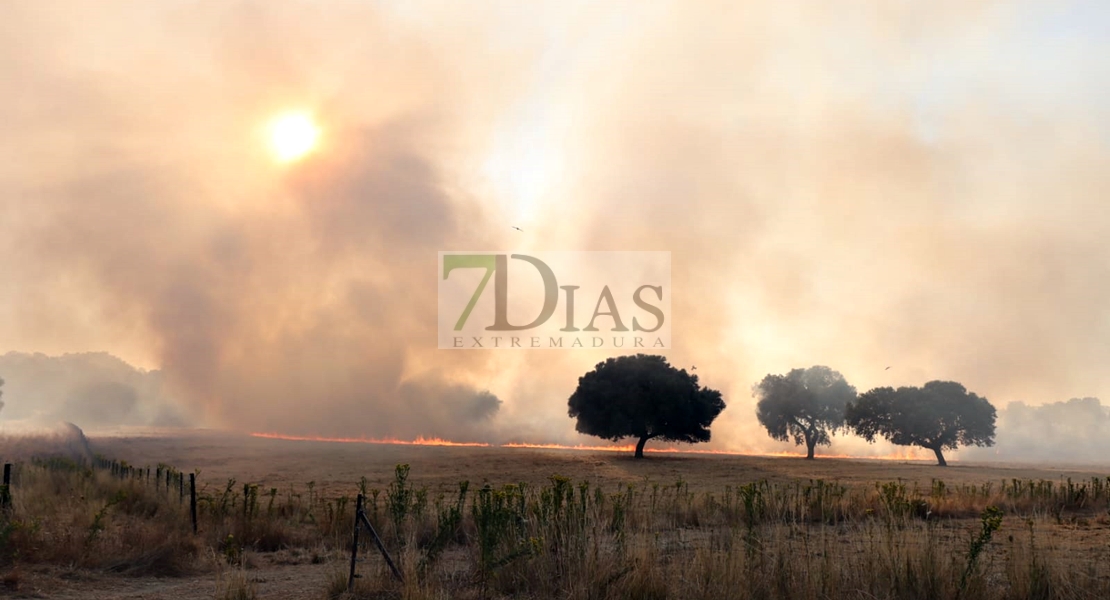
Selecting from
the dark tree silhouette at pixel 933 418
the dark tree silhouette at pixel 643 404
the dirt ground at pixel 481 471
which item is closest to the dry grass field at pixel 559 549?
the dirt ground at pixel 481 471

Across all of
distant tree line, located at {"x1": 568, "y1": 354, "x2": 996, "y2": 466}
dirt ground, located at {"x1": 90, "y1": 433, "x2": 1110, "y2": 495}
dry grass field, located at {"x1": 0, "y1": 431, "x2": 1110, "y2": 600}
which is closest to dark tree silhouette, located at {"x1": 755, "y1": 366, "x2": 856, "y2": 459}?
distant tree line, located at {"x1": 568, "y1": 354, "x2": 996, "y2": 466}

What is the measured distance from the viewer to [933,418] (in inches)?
2761

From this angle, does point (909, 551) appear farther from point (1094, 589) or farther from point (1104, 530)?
point (1104, 530)

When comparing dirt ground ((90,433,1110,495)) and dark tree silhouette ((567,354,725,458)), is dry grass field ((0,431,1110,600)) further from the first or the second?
dark tree silhouette ((567,354,725,458))

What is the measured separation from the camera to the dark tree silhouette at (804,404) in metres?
79.9

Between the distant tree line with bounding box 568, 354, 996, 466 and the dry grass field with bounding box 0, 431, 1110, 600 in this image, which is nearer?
the dry grass field with bounding box 0, 431, 1110, 600

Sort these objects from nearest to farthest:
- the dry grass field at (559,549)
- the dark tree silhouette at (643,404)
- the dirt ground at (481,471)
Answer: the dry grass field at (559,549) < the dirt ground at (481,471) < the dark tree silhouette at (643,404)

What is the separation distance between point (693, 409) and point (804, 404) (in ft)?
59.7

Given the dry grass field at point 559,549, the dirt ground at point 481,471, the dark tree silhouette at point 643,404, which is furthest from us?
the dark tree silhouette at point 643,404

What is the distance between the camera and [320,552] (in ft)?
49.9

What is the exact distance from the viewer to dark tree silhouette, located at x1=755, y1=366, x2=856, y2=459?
262 ft

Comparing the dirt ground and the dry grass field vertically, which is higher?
the dry grass field

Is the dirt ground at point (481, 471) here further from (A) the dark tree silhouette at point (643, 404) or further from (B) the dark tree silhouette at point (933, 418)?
(B) the dark tree silhouette at point (933, 418)

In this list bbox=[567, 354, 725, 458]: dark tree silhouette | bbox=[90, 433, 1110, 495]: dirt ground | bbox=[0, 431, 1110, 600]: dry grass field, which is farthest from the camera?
bbox=[567, 354, 725, 458]: dark tree silhouette
